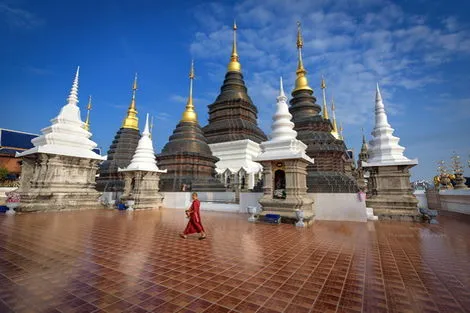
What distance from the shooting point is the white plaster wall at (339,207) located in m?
10.5

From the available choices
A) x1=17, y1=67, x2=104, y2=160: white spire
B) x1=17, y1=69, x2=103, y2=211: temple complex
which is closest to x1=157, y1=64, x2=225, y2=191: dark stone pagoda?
x1=17, y1=69, x2=103, y2=211: temple complex

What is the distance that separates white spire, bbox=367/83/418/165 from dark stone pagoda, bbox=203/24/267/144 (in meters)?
17.2

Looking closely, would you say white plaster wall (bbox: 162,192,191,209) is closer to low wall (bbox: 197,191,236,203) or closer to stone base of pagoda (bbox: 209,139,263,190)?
low wall (bbox: 197,191,236,203)

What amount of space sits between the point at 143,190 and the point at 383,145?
15425 millimetres

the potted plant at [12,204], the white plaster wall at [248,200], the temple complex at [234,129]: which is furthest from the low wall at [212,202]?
the potted plant at [12,204]

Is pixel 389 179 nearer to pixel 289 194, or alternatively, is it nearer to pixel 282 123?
pixel 289 194

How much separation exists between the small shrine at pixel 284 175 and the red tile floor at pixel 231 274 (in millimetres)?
2968

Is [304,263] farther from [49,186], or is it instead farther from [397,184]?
[49,186]

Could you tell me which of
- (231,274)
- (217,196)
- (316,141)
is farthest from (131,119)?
(231,274)

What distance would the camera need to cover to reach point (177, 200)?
1681cm

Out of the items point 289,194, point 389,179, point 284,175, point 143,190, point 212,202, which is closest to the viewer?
point 289,194

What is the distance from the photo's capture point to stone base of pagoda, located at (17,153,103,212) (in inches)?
494

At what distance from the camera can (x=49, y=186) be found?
42.6 ft

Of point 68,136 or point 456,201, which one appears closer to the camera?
point 68,136
